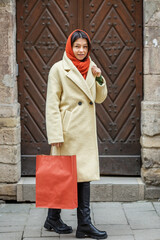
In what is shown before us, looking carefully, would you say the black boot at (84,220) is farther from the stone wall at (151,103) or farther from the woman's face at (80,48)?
the stone wall at (151,103)

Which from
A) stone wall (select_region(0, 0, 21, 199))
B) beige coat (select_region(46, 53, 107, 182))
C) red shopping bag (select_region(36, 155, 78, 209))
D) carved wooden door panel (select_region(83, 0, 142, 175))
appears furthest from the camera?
carved wooden door panel (select_region(83, 0, 142, 175))

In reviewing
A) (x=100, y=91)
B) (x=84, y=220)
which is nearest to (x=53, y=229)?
(x=84, y=220)

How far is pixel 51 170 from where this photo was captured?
12.5 feet

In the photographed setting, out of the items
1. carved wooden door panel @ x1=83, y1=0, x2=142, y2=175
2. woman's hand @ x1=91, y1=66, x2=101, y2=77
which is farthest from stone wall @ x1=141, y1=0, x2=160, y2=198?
woman's hand @ x1=91, y1=66, x2=101, y2=77

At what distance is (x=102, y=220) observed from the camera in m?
4.56

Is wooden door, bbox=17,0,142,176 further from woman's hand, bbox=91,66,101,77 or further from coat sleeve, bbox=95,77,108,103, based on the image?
woman's hand, bbox=91,66,101,77

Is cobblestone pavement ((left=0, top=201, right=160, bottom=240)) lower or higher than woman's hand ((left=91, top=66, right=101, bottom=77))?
lower

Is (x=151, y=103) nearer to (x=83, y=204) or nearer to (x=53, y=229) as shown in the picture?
(x=83, y=204)

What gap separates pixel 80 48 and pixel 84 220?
1.58m

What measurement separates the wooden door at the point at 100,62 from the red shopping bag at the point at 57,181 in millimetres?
1804

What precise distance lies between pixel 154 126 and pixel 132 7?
1.55 m

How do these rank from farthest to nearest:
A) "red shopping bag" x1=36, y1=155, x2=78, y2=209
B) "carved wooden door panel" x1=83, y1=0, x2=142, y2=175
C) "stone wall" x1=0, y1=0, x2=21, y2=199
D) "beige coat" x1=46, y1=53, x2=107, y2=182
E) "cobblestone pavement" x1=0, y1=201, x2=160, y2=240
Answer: "carved wooden door panel" x1=83, y1=0, x2=142, y2=175 < "stone wall" x1=0, y1=0, x2=21, y2=199 < "cobblestone pavement" x1=0, y1=201, x2=160, y2=240 < "beige coat" x1=46, y1=53, x2=107, y2=182 < "red shopping bag" x1=36, y1=155, x2=78, y2=209

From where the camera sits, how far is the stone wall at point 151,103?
5203mm

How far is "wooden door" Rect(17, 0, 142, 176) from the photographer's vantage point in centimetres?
550
